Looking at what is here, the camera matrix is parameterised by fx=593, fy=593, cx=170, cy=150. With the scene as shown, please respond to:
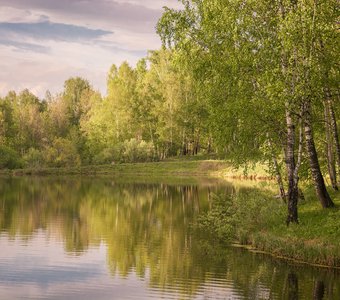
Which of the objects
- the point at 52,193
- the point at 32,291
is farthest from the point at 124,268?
the point at 52,193

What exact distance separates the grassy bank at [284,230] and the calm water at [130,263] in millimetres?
820

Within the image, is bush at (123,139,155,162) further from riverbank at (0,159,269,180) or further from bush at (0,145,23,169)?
bush at (0,145,23,169)

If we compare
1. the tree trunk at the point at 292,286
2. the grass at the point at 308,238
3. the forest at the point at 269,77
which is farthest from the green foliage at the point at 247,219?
the tree trunk at the point at 292,286

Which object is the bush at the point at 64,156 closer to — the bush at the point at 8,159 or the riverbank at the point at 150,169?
the riverbank at the point at 150,169

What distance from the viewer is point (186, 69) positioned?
38.2 m

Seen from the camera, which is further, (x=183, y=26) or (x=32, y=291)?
(x=183, y=26)

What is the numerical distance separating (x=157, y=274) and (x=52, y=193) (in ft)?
139

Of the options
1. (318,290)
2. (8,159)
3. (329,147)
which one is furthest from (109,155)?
(318,290)

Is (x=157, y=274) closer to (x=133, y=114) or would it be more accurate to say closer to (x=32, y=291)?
→ (x=32, y=291)

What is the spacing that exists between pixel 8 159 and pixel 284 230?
3408 inches

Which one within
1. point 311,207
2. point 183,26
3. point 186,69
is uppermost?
point 183,26

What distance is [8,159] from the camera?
356 ft

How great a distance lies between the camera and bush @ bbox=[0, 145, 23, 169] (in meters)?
107

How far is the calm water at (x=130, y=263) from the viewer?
2264 centimetres
